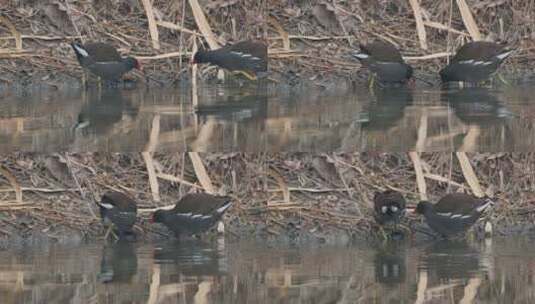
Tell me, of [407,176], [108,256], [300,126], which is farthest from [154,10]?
[108,256]

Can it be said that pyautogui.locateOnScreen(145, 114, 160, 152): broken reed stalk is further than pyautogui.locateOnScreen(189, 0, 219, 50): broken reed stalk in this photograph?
No

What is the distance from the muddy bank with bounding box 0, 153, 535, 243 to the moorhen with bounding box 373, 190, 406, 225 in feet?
0.68

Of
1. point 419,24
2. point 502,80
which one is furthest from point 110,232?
point 502,80

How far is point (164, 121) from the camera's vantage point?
17.1 meters

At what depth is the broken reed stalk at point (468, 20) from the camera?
68.8ft

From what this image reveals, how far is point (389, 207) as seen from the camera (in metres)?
12.7

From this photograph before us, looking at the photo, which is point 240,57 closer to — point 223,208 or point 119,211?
point 223,208

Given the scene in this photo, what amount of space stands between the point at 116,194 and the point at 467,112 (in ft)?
19.9

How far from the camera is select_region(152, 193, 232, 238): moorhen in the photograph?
12.7 metres

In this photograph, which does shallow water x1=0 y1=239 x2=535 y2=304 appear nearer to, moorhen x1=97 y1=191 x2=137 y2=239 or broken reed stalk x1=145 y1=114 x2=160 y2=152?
moorhen x1=97 y1=191 x2=137 y2=239

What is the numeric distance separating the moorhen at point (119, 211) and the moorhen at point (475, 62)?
7.68 m

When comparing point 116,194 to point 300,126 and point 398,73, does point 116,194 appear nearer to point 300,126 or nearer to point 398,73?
point 300,126

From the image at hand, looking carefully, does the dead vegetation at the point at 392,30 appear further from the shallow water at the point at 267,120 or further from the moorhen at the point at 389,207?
the moorhen at the point at 389,207

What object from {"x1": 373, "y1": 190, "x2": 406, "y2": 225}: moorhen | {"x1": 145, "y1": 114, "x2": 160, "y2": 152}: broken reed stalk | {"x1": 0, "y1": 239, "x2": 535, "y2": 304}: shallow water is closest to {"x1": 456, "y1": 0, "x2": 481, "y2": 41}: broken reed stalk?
{"x1": 145, "y1": 114, "x2": 160, "y2": 152}: broken reed stalk
